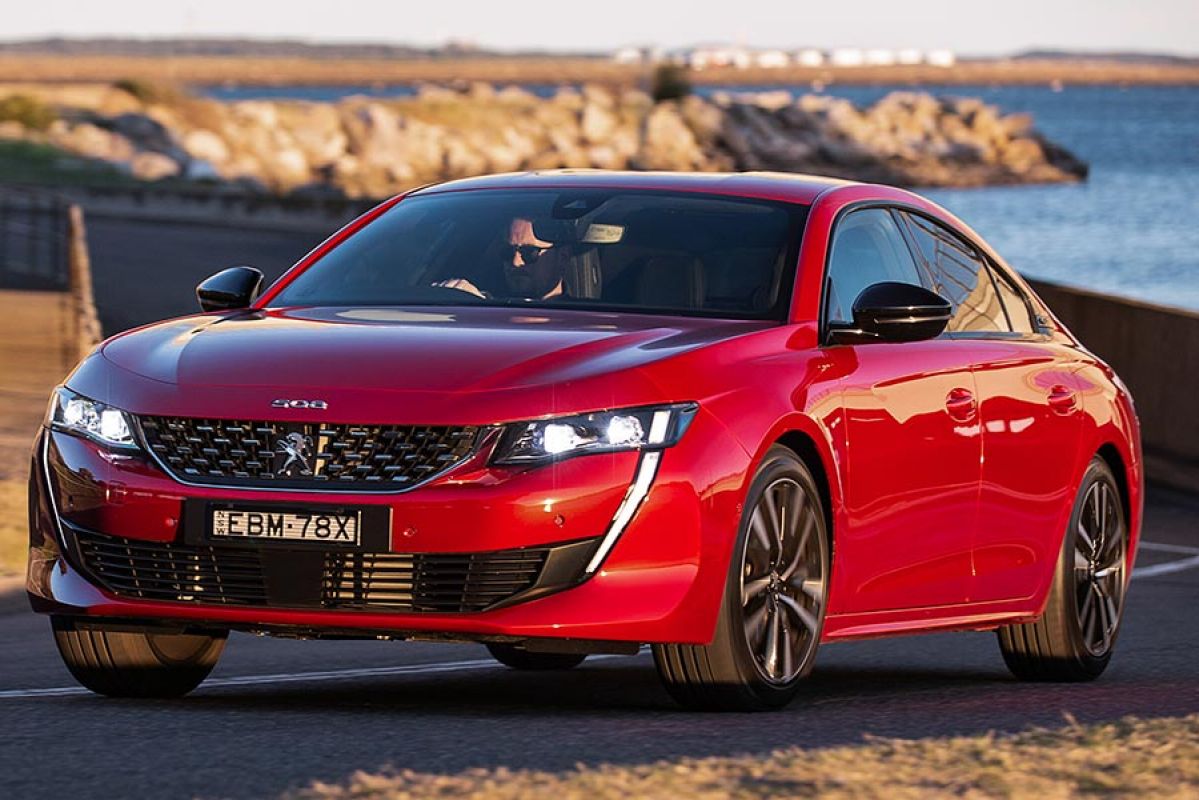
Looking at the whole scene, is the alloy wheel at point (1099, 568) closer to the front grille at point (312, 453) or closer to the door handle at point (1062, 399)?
the door handle at point (1062, 399)

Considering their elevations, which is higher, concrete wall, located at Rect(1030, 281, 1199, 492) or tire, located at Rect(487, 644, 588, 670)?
tire, located at Rect(487, 644, 588, 670)

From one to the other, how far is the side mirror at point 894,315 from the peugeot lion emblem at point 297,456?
73.6 inches

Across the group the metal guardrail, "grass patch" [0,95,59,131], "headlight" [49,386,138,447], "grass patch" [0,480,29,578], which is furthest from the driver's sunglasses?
"grass patch" [0,95,59,131]

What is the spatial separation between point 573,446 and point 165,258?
33984 mm

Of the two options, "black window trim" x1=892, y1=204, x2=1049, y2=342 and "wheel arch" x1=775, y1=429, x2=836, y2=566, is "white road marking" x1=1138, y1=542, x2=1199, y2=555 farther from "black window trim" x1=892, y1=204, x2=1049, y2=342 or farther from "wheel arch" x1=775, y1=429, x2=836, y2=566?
"wheel arch" x1=775, y1=429, x2=836, y2=566

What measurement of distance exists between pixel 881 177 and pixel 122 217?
70558 mm

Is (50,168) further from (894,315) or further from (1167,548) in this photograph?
(894,315)

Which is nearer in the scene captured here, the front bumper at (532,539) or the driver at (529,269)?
the front bumper at (532,539)

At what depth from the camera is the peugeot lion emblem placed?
748cm

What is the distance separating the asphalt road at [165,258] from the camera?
31.2 metres

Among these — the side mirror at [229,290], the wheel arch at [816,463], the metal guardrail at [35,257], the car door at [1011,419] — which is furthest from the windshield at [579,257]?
the metal guardrail at [35,257]

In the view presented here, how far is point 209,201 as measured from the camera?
2125 inches

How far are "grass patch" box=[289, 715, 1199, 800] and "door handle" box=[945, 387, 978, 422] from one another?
2.46 meters

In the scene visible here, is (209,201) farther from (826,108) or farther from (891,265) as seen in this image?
(826,108)
